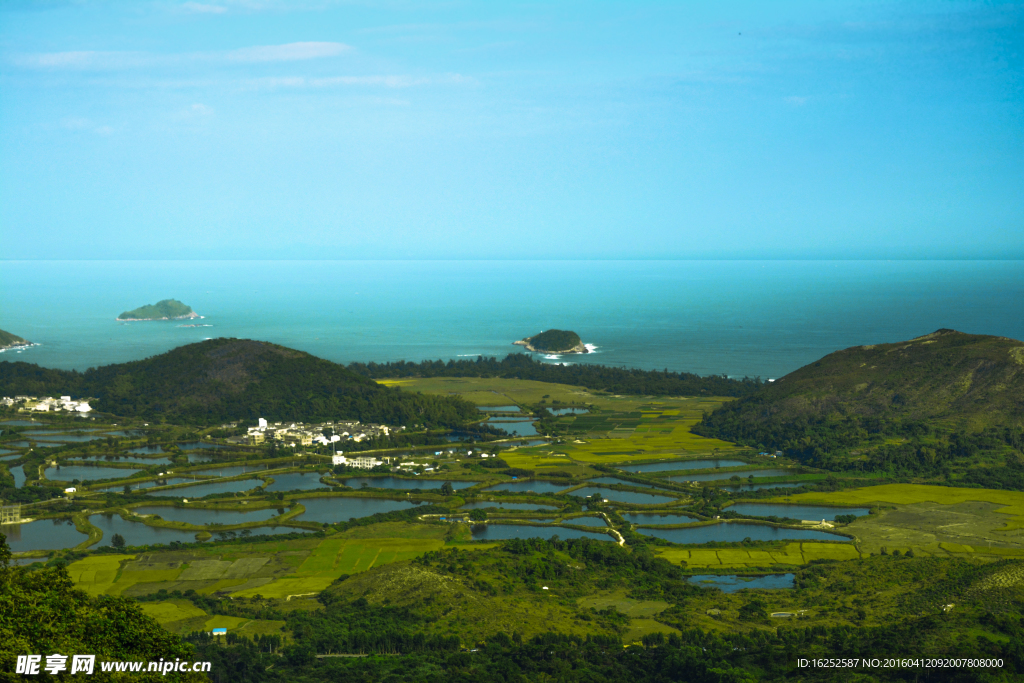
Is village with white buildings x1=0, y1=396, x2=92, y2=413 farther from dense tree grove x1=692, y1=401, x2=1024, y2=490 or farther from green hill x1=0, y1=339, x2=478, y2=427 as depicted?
dense tree grove x1=692, y1=401, x2=1024, y2=490

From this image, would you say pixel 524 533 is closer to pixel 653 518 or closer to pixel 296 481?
pixel 653 518

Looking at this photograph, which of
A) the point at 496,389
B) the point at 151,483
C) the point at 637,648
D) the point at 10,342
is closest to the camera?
the point at 637,648

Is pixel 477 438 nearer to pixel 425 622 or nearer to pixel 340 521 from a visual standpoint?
pixel 340 521

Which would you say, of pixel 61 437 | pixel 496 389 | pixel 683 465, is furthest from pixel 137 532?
pixel 496 389

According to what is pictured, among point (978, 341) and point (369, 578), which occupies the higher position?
point (978, 341)

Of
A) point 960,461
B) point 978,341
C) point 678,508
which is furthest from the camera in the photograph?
point 978,341

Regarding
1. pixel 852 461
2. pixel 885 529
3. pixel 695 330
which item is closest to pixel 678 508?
pixel 885 529

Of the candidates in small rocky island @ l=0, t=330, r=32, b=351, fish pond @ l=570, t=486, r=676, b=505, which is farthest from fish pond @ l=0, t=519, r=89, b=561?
small rocky island @ l=0, t=330, r=32, b=351

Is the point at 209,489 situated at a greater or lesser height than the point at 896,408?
lesser
